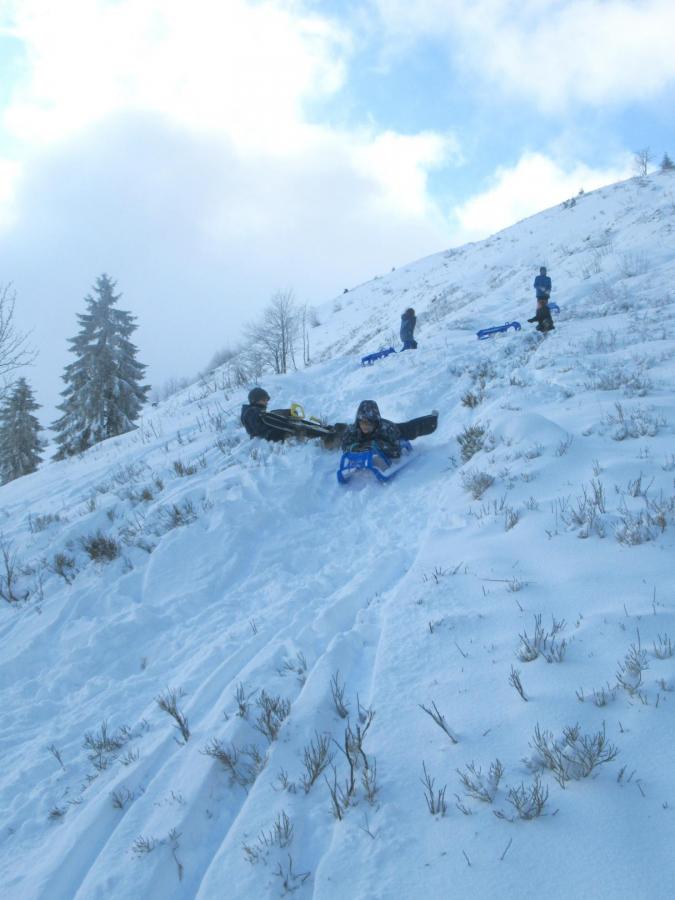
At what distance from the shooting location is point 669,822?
5.40 ft

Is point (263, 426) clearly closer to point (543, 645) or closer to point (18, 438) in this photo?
point (543, 645)

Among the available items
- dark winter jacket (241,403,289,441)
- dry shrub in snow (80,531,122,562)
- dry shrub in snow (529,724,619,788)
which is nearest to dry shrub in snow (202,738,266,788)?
dry shrub in snow (529,724,619,788)

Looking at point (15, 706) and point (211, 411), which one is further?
point (211, 411)

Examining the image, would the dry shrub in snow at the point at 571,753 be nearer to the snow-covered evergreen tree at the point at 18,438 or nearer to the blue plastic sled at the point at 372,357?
the blue plastic sled at the point at 372,357

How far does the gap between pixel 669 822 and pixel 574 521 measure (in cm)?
223

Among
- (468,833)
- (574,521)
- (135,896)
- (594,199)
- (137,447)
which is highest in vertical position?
(594,199)

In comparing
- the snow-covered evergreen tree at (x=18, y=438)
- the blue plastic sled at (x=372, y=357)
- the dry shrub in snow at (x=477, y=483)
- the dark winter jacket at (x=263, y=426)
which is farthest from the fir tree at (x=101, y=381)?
the dry shrub in snow at (x=477, y=483)

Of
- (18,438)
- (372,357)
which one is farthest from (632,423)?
(18,438)

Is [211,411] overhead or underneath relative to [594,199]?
underneath

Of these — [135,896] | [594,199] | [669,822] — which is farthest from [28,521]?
[594,199]

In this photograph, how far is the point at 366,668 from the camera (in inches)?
121

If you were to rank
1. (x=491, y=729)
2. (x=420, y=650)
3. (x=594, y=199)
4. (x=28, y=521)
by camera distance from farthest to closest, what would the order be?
(x=594, y=199)
(x=28, y=521)
(x=420, y=650)
(x=491, y=729)

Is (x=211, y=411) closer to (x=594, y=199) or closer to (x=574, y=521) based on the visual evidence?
(x=574, y=521)

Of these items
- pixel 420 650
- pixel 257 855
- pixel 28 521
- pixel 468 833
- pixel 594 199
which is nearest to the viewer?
pixel 468 833
